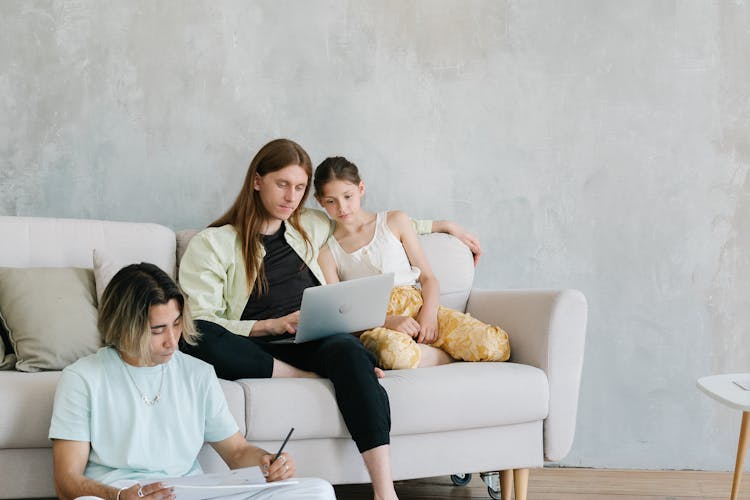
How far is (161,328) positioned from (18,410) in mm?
490

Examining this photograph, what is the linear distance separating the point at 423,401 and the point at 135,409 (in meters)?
0.76

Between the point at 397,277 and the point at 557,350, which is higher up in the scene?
the point at 397,277

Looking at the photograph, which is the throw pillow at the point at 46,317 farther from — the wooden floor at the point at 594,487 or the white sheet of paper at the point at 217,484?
the wooden floor at the point at 594,487

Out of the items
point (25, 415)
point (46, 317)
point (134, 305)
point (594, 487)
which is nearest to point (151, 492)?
point (134, 305)

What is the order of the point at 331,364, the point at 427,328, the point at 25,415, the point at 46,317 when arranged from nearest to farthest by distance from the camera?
the point at 25,415 → the point at 331,364 → the point at 46,317 → the point at 427,328

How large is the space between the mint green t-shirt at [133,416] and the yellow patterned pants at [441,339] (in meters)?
0.63

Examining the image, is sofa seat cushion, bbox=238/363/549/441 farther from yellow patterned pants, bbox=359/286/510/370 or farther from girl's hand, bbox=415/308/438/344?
girl's hand, bbox=415/308/438/344

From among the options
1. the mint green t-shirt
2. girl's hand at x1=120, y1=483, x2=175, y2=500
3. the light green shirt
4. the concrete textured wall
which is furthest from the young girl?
girl's hand at x1=120, y1=483, x2=175, y2=500

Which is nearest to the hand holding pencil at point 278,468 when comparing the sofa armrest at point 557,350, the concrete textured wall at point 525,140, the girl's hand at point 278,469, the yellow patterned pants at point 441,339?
the girl's hand at point 278,469

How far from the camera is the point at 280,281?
2664 mm

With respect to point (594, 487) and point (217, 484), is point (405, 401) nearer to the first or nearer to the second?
point (217, 484)

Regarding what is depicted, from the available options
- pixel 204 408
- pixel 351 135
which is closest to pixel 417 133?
pixel 351 135

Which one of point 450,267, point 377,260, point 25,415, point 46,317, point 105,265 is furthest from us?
point 450,267

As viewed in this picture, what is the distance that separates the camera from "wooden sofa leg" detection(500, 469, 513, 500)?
2.58 m
